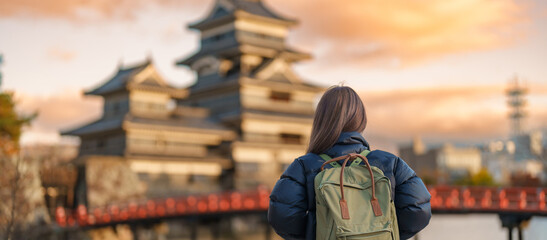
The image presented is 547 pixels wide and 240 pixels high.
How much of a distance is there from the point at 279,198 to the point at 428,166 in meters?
109

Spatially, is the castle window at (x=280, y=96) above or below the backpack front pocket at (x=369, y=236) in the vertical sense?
above

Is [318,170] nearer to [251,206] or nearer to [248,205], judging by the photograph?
[251,206]

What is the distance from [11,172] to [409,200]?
93.6ft

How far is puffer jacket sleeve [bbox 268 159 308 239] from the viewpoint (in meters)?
3.57

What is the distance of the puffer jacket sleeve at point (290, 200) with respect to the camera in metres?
3.57

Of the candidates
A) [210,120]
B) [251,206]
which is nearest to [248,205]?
[251,206]

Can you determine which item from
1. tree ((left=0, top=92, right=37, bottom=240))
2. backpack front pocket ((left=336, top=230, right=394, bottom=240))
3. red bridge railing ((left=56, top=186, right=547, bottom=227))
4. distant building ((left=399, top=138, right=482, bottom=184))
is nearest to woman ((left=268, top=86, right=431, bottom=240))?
backpack front pocket ((left=336, top=230, right=394, bottom=240))

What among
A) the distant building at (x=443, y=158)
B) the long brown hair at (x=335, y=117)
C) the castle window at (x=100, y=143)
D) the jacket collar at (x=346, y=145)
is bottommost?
the distant building at (x=443, y=158)

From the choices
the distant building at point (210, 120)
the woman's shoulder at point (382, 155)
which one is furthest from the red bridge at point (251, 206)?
→ the woman's shoulder at point (382, 155)

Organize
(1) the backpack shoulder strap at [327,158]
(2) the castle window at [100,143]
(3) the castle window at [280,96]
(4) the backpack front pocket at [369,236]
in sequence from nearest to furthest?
(4) the backpack front pocket at [369,236] → (1) the backpack shoulder strap at [327,158] → (2) the castle window at [100,143] → (3) the castle window at [280,96]

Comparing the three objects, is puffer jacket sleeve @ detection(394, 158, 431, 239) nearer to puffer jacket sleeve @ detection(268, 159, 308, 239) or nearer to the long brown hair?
the long brown hair

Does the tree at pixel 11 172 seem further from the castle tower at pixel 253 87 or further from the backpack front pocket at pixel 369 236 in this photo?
the backpack front pocket at pixel 369 236

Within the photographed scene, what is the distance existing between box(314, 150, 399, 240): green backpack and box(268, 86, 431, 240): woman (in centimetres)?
15

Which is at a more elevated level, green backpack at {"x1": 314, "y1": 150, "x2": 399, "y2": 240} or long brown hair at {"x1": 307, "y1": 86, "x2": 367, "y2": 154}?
long brown hair at {"x1": 307, "y1": 86, "x2": 367, "y2": 154}
